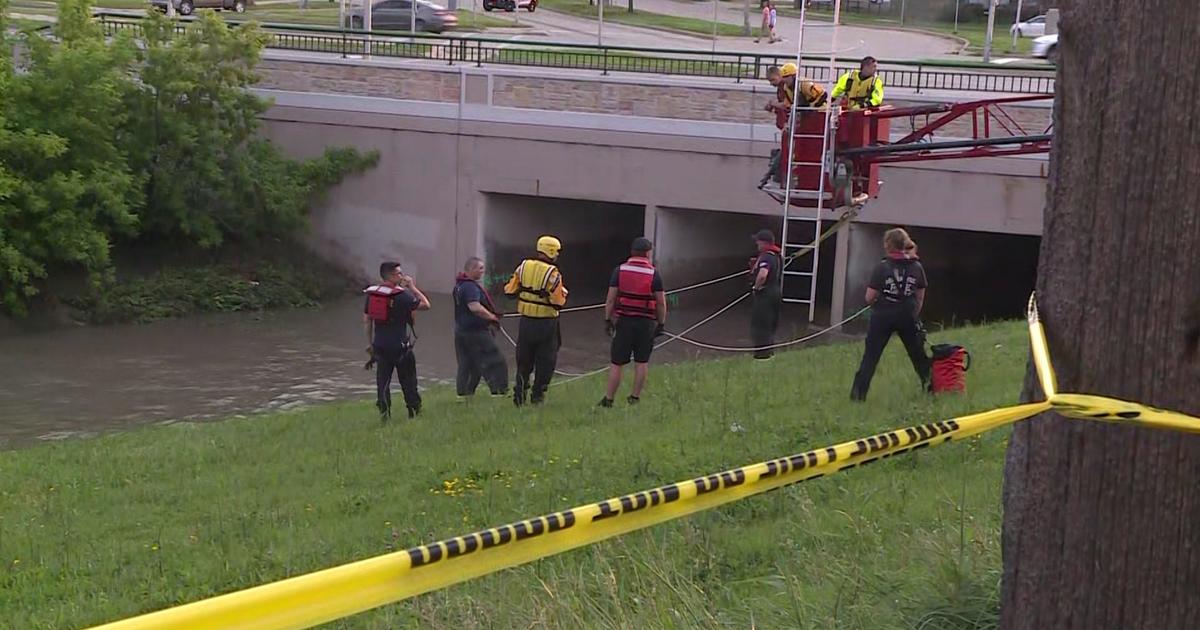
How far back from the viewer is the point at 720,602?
204 inches

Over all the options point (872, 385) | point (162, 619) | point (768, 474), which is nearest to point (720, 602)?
point (768, 474)

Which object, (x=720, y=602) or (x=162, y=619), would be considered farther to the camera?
(x=720, y=602)

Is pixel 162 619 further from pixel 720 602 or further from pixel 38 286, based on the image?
pixel 38 286

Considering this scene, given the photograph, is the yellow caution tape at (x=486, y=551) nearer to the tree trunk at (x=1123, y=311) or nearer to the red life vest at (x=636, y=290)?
the tree trunk at (x=1123, y=311)

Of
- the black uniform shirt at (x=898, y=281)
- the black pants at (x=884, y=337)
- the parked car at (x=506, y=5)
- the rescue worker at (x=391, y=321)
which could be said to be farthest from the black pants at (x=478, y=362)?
the parked car at (x=506, y=5)

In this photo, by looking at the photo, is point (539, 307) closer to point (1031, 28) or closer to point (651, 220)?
point (651, 220)

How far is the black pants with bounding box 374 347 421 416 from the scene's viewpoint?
1263cm

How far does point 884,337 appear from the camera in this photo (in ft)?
38.0

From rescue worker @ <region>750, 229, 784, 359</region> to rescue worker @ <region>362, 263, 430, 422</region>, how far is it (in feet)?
13.3

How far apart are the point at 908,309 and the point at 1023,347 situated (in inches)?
174

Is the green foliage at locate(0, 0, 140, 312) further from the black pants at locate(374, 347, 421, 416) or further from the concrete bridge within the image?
the black pants at locate(374, 347, 421, 416)

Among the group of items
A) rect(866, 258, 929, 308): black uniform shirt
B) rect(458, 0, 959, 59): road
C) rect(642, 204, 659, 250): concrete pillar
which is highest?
rect(458, 0, 959, 59): road

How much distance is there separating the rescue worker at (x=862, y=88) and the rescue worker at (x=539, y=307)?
5512mm

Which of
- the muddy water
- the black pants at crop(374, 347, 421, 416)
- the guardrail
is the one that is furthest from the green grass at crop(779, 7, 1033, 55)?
the black pants at crop(374, 347, 421, 416)
